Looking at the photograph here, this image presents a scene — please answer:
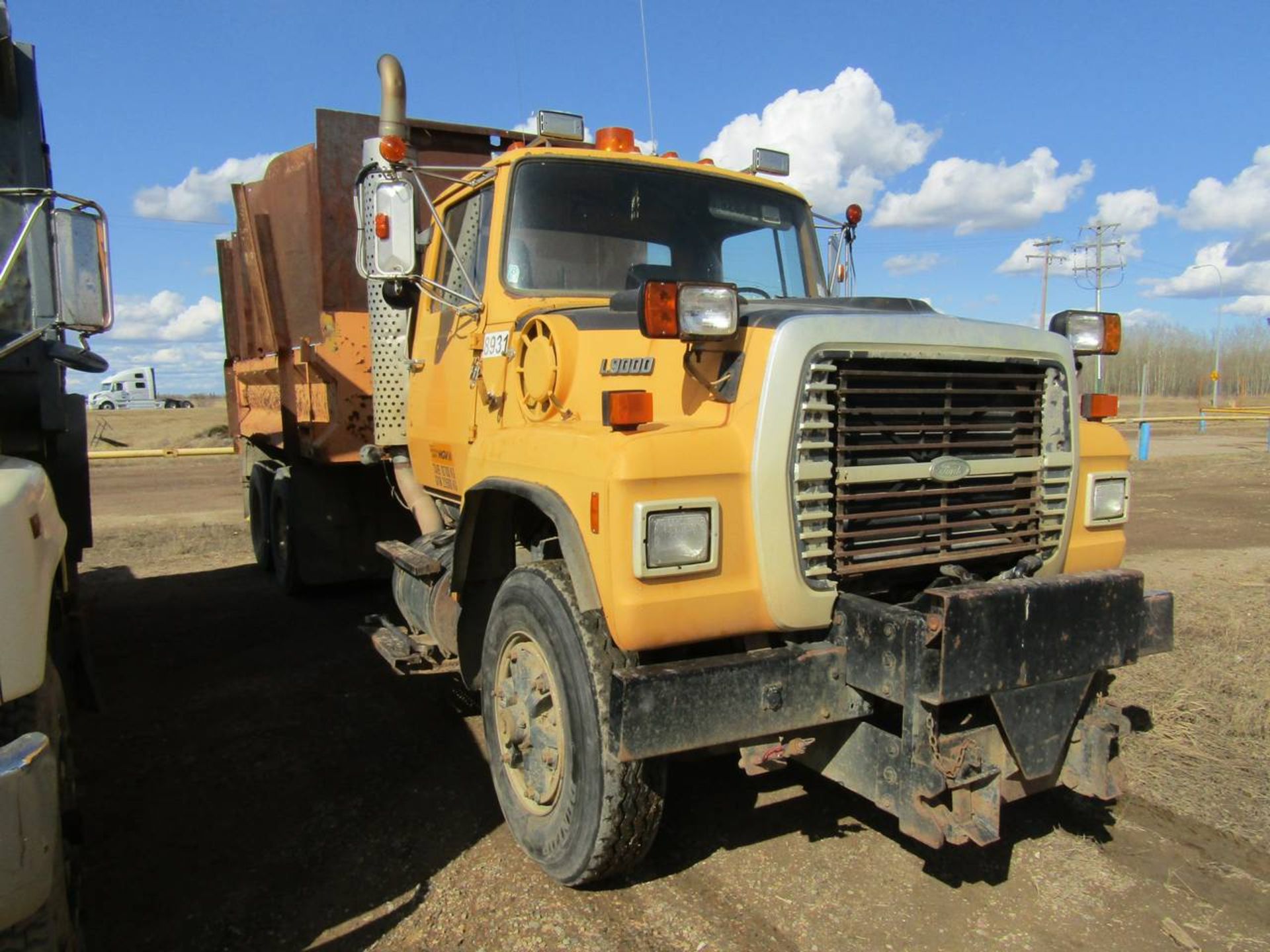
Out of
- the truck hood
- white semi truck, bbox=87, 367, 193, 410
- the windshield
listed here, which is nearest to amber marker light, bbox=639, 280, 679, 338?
the truck hood

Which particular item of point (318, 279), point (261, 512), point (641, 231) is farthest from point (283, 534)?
point (641, 231)

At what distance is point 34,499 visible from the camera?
2.31 metres

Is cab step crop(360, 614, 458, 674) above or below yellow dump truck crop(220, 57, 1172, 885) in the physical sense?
below

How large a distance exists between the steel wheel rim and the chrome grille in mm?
1042

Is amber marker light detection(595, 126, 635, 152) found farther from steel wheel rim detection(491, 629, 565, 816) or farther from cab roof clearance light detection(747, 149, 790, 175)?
steel wheel rim detection(491, 629, 565, 816)

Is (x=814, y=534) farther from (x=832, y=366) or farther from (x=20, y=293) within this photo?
(x=20, y=293)

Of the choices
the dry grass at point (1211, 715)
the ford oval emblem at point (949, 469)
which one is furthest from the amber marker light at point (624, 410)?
the dry grass at point (1211, 715)

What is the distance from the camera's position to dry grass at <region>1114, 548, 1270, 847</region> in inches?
148

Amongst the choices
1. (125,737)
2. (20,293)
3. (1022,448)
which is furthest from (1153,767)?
(20,293)

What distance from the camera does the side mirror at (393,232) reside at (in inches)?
155

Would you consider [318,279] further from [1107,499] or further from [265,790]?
[1107,499]

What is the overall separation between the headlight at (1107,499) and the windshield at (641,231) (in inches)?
70.6

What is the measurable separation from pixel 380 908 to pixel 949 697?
2.00 meters

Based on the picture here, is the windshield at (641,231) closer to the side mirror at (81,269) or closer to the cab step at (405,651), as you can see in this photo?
the side mirror at (81,269)
